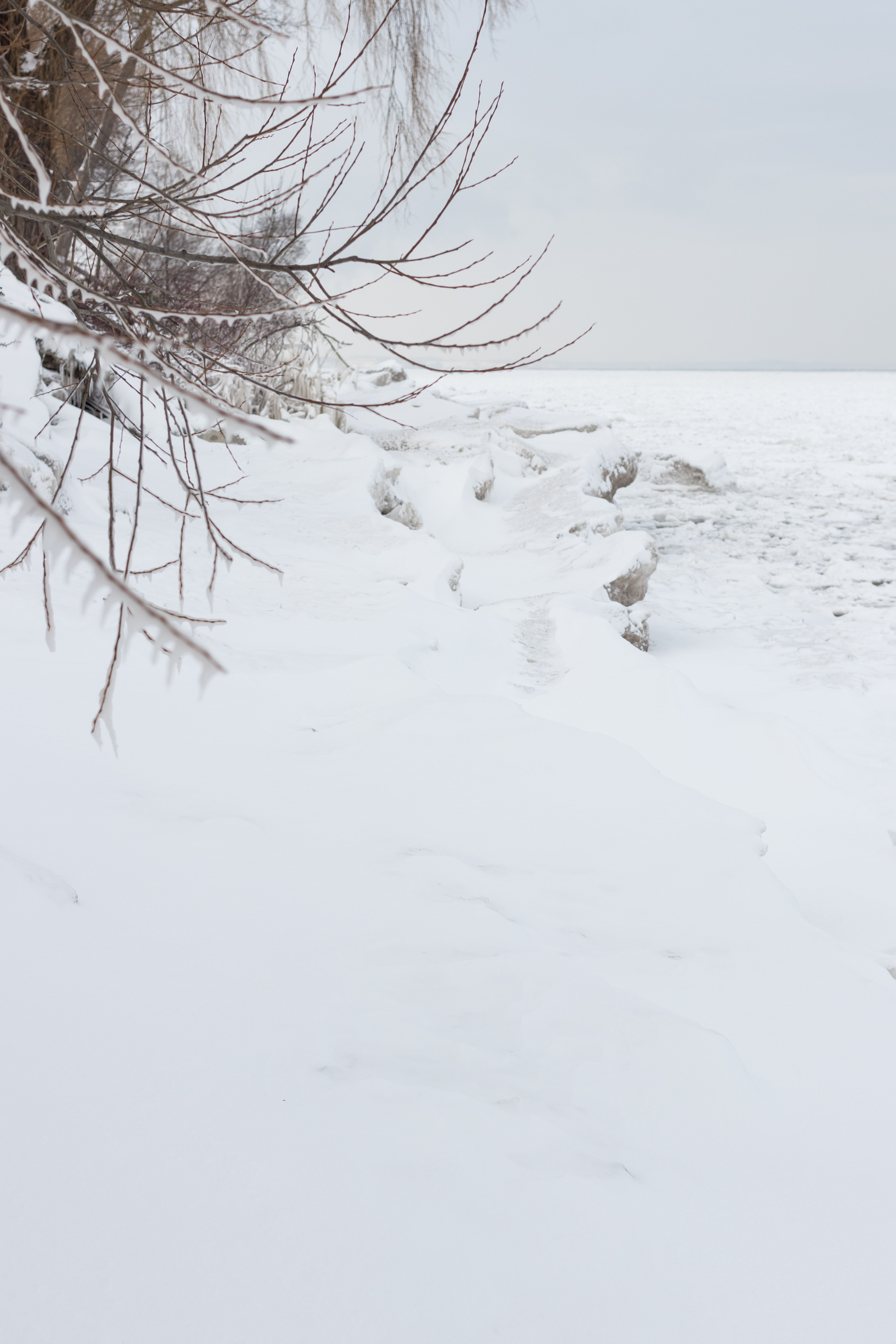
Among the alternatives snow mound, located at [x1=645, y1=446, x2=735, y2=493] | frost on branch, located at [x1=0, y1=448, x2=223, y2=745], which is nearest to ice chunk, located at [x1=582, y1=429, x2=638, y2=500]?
snow mound, located at [x1=645, y1=446, x2=735, y2=493]

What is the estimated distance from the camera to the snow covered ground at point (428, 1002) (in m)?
0.91

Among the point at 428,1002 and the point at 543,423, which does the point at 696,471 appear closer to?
the point at 543,423

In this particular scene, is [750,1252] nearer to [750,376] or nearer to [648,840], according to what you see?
[648,840]

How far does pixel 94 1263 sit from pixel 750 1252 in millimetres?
787

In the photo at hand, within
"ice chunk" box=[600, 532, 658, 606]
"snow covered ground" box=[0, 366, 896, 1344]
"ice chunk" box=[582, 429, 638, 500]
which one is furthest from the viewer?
"ice chunk" box=[582, 429, 638, 500]

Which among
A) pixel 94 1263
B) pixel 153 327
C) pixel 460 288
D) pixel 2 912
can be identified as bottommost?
pixel 94 1263

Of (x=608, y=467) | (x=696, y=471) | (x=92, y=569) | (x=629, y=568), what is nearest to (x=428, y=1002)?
(x=92, y=569)

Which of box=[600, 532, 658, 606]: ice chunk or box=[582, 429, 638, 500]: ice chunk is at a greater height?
box=[582, 429, 638, 500]: ice chunk

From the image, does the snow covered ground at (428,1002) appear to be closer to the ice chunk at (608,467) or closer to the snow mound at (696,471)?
the ice chunk at (608,467)

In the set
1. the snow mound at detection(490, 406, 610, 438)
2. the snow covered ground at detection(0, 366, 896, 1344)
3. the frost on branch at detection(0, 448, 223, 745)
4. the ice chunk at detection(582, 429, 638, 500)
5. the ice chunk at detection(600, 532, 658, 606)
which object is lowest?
the snow covered ground at detection(0, 366, 896, 1344)

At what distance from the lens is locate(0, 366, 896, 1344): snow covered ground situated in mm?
914

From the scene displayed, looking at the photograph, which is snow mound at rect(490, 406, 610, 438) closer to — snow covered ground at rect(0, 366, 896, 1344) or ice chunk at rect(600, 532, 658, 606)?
ice chunk at rect(600, 532, 658, 606)

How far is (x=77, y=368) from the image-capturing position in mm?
5414

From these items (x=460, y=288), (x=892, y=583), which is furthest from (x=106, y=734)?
(x=892, y=583)
